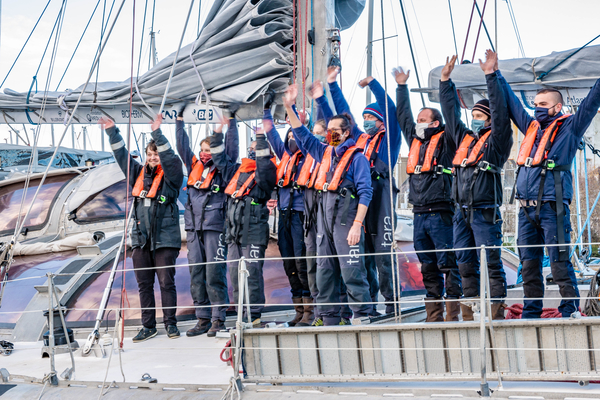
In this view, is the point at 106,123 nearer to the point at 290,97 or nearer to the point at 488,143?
the point at 290,97

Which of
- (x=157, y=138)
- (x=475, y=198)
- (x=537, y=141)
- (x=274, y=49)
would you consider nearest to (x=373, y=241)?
(x=475, y=198)

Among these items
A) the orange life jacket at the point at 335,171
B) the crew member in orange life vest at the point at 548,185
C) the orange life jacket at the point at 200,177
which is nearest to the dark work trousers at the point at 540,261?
the crew member in orange life vest at the point at 548,185

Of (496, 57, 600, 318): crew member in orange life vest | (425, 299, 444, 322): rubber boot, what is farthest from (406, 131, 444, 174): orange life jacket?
→ (425, 299, 444, 322): rubber boot

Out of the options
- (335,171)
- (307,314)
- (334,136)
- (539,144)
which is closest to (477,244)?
(539,144)

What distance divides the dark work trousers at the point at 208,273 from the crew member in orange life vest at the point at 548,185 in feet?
8.37

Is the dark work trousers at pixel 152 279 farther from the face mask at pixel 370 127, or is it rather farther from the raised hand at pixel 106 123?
the face mask at pixel 370 127

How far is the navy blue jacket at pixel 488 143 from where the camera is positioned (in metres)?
4.05

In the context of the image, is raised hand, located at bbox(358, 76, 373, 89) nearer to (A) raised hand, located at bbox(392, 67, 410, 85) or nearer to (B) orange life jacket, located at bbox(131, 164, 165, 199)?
(A) raised hand, located at bbox(392, 67, 410, 85)

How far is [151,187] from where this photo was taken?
546 cm

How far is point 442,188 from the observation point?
4566 millimetres

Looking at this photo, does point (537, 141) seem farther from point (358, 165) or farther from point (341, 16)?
point (341, 16)

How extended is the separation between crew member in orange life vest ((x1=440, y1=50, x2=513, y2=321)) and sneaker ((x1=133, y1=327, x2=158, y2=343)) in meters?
2.71

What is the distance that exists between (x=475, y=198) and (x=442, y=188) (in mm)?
414

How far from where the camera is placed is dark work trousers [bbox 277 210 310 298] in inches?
211
